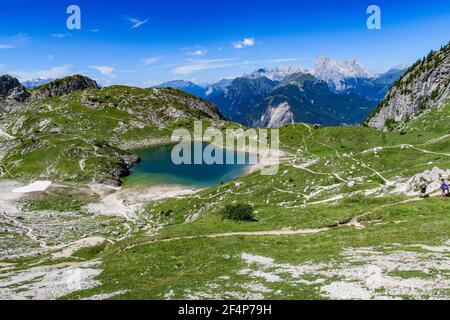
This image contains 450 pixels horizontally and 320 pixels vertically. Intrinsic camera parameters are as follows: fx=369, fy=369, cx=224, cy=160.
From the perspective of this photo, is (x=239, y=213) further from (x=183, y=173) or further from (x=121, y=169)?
(x=121, y=169)

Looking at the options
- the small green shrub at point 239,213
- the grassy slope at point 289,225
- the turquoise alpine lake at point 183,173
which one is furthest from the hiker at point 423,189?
the turquoise alpine lake at point 183,173

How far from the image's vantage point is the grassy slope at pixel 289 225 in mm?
35312

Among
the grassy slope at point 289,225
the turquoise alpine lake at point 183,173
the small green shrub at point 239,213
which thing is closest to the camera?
the grassy slope at point 289,225

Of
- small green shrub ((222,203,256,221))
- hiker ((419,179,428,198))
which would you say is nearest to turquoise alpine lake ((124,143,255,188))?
small green shrub ((222,203,256,221))

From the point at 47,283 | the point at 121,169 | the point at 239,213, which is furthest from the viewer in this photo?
the point at 121,169

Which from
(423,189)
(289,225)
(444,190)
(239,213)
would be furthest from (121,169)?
(444,190)

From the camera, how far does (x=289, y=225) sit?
55031 mm

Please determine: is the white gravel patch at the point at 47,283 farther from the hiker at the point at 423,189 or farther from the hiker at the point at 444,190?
A: the hiker at the point at 444,190

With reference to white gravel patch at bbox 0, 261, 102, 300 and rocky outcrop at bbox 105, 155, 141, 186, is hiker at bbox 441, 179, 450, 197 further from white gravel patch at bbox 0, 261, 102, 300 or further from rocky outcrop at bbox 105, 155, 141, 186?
rocky outcrop at bbox 105, 155, 141, 186

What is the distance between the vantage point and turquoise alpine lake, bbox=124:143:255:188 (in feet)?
450

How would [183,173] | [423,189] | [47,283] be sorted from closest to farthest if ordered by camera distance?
[47,283] → [423,189] → [183,173]

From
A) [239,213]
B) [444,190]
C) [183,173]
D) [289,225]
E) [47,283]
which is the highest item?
[444,190]

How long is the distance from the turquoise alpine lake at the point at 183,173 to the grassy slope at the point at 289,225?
32.9 metres

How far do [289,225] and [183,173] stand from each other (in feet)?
330
